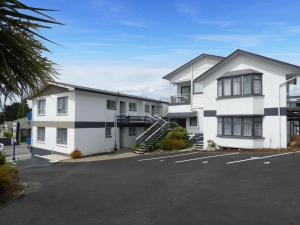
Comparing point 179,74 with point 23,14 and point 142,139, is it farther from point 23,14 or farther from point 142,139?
point 23,14

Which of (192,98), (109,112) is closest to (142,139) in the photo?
(109,112)

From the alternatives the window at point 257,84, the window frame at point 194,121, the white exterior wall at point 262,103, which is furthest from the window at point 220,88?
the window frame at point 194,121

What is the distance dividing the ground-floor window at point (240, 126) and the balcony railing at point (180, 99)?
8.47 metres

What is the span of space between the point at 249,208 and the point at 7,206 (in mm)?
7991

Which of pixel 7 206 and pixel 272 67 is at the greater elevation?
pixel 272 67

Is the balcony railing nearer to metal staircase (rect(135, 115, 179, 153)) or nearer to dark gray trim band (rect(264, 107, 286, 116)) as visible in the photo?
metal staircase (rect(135, 115, 179, 153))

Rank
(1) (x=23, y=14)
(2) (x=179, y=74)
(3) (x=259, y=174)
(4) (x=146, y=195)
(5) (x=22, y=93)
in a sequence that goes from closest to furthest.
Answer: (1) (x=23, y=14)
(5) (x=22, y=93)
(4) (x=146, y=195)
(3) (x=259, y=174)
(2) (x=179, y=74)

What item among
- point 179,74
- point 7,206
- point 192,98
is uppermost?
point 179,74

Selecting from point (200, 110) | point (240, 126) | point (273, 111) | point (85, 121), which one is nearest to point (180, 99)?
point (200, 110)

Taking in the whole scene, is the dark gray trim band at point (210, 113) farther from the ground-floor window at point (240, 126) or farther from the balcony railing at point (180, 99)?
the balcony railing at point (180, 99)

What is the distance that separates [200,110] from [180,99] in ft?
14.4

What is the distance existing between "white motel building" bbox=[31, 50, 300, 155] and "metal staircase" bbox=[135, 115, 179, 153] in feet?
5.21

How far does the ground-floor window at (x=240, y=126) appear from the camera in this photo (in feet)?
71.9

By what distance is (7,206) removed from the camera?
31.0 ft
